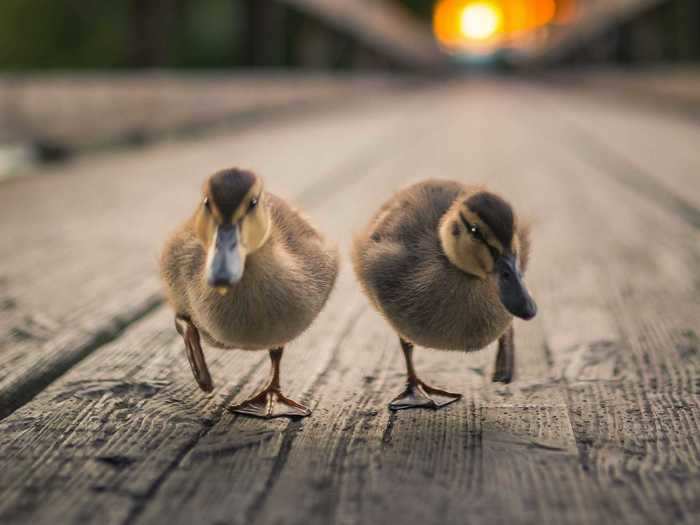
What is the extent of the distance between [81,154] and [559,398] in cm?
533

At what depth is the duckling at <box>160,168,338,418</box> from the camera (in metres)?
1.86

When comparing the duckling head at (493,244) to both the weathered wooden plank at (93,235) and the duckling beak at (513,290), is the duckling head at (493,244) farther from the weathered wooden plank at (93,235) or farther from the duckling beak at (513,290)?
the weathered wooden plank at (93,235)

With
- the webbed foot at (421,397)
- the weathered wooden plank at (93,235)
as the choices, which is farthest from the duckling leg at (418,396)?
the weathered wooden plank at (93,235)

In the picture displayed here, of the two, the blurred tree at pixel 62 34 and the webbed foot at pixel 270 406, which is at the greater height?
the blurred tree at pixel 62 34

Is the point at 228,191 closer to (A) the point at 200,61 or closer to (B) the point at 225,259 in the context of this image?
(B) the point at 225,259

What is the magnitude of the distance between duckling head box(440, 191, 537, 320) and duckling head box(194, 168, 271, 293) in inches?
16.0

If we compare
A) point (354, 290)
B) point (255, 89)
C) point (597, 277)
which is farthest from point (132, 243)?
point (255, 89)

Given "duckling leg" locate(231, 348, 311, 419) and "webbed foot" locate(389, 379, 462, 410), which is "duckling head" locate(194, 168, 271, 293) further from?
"webbed foot" locate(389, 379, 462, 410)

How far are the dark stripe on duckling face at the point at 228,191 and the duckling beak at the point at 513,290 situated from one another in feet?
1.63

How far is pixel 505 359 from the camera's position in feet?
6.68

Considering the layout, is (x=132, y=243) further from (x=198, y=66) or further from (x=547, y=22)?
(x=547, y=22)

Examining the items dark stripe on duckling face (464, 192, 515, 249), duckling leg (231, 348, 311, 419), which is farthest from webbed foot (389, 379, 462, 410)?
dark stripe on duckling face (464, 192, 515, 249)

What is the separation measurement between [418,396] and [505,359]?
21 cm

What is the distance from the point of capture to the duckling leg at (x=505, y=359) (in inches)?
77.9
